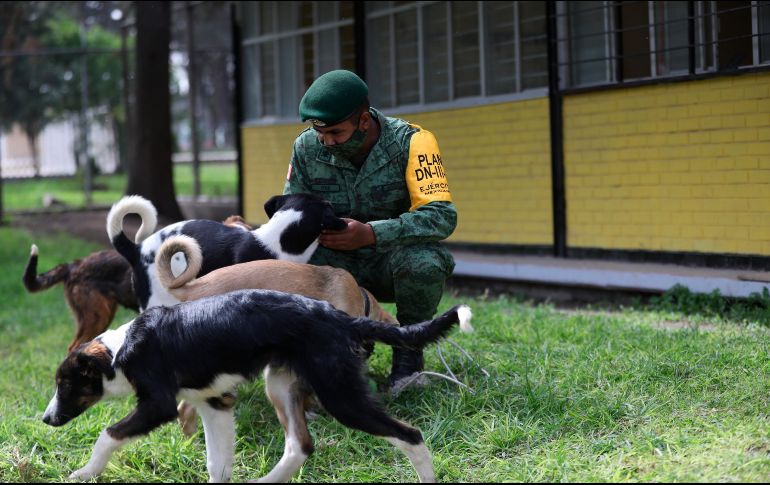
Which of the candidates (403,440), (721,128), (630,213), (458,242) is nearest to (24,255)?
(458,242)

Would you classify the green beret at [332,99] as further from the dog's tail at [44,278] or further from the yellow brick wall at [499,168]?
the yellow brick wall at [499,168]

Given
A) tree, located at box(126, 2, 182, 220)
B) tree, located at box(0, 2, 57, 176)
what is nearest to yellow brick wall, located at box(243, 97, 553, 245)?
tree, located at box(126, 2, 182, 220)

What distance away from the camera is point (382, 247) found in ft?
15.5

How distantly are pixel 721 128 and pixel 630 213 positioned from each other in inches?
43.4

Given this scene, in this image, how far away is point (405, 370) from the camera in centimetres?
484

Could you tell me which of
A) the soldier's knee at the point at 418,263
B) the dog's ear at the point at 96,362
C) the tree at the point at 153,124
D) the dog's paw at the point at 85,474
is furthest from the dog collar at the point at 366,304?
the tree at the point at 153,124

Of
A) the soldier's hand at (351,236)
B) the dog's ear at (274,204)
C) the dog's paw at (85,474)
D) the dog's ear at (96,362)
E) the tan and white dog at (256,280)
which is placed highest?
the dog's ear at (274,204)

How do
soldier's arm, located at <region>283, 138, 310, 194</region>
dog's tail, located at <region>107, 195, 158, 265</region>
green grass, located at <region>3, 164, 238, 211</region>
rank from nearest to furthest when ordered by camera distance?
dog's tail, located at <region>107, 195, 158, 265</region>
soldier's arm, located at <region>283, 138, 310, 194</region>
green grass, located at <region>3, 164, 238, 211</region>

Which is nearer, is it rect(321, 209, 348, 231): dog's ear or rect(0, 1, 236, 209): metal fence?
rect(321, 209, 348, 231): dog's ear

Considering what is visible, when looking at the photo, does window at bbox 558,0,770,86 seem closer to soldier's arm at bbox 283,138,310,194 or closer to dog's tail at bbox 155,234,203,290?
soldier's arm at bbox 283,138,310,194

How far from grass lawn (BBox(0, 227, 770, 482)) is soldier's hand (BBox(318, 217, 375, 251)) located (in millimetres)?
853

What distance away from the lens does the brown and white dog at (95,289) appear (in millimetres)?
5895

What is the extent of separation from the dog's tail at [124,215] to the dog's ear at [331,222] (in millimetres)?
1069

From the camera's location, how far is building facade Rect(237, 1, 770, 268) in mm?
6930
